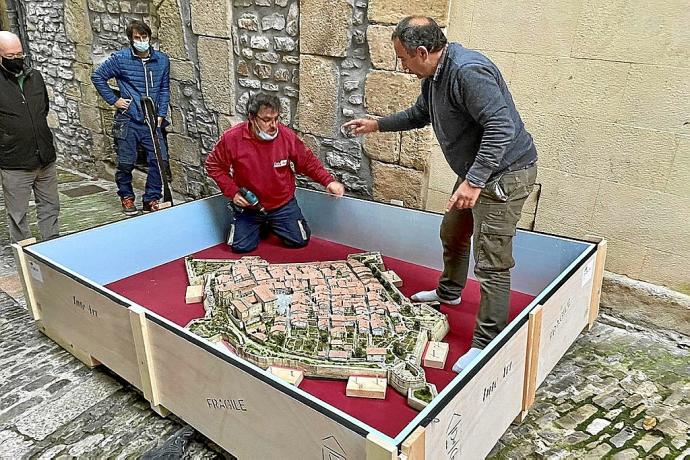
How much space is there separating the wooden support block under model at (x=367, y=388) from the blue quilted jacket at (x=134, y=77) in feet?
10.7

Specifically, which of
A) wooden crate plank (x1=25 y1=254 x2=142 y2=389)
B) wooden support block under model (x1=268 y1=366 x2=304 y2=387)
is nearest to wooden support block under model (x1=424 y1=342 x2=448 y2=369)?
wooden support block under model (x1=268 y1=366 x2=304 y2=387)

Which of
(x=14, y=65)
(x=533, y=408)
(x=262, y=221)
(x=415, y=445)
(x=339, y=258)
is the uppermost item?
(x=14, y=65)

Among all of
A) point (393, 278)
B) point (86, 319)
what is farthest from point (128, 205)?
point (393, 278)

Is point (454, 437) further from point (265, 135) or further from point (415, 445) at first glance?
point (265, 135)

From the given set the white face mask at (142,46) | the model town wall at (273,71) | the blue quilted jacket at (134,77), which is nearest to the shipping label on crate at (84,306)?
the model town wall at (273,71)

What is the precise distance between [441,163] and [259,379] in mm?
2254

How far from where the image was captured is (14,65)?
334cm

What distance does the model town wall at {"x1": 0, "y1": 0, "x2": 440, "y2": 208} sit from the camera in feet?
12.0

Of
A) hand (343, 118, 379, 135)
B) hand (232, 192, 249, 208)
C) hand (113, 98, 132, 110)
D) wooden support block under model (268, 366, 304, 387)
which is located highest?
hand (343, 118, 379, 135)

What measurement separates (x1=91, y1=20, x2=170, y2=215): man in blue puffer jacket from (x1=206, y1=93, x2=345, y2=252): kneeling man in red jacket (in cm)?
127

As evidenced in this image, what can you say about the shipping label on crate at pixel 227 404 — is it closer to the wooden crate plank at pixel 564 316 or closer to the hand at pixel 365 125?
the wooden crate plank at pixel 564 316

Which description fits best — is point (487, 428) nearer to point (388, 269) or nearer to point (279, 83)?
point (388, 269)

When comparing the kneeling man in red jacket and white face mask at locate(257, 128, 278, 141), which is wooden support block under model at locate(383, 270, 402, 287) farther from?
white face mask at locate(257, 128, 278, 141)

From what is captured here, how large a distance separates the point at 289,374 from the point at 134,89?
3.21 m
